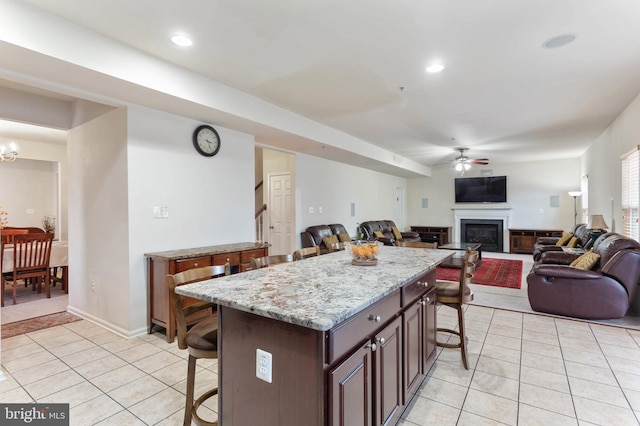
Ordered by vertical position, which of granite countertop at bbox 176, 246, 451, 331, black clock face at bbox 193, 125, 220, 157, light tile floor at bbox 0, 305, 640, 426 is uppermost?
black clock face at bbox 193, 125, 220, 157

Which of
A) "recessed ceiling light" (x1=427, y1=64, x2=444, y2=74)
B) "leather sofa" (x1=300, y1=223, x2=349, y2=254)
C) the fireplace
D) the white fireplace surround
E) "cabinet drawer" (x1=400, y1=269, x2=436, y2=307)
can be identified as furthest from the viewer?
the fireplace

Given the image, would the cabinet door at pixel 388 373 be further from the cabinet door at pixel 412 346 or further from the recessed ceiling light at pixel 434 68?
the recessed ceiling light at pixel 434 68

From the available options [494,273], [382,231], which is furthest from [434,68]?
[382,231]

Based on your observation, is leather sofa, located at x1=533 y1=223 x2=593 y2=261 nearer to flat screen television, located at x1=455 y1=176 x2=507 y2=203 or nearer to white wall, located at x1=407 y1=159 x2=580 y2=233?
white wall, located at x1=407 y1=159 x2=580 y2=233

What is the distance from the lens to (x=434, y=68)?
316 centimetres

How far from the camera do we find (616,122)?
16.1 feet

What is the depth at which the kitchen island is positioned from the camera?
1233 millimetres

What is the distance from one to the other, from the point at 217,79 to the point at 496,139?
18.0ft

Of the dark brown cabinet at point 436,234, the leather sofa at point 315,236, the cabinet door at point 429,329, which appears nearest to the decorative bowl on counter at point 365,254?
the cabinet door at point 429,329

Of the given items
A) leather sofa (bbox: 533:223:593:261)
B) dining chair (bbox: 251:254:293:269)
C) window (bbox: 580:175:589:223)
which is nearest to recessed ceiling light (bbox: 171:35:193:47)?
dining chair (bbox: 251:254:293:269)

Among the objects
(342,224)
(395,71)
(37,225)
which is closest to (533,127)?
(395,71)

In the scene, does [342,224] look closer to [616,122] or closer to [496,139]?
[496,139]

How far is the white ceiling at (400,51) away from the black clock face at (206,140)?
2.43 feet

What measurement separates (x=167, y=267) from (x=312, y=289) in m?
2.14
